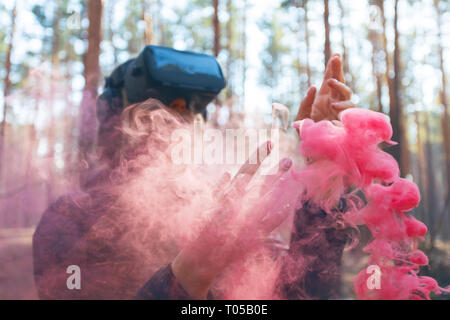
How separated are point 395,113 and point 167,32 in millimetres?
19459

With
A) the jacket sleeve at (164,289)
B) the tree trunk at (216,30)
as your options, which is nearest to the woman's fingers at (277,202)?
the jacket sleeve at (164,289)

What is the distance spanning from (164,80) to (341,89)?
1088mm

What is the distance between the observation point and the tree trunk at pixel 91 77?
4900 millimetres

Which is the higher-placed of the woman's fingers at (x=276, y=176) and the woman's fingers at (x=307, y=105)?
the woman's fingers at (x=307, y=105)

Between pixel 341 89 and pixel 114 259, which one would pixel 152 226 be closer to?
pixel 114 259

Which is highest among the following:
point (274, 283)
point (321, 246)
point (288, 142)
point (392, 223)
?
point (288, 142)

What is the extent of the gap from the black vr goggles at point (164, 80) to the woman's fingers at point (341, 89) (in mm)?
965

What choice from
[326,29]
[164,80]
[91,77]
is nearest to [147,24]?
[326,29]

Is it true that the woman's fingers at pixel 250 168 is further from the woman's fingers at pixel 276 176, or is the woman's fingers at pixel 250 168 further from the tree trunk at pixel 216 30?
the tree trunk at pixel 216 30

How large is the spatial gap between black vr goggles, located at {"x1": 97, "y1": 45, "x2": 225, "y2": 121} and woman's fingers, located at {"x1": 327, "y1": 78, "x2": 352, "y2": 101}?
0.96m

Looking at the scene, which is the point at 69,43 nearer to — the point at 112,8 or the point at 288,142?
the point at 112,8

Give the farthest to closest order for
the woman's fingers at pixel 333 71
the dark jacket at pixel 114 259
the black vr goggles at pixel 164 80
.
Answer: the black vr goggles at pixel 164 80 < the woman's fingers at pixel 333 71 < the dark jacket at pixel 114 259

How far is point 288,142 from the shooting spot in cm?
206
